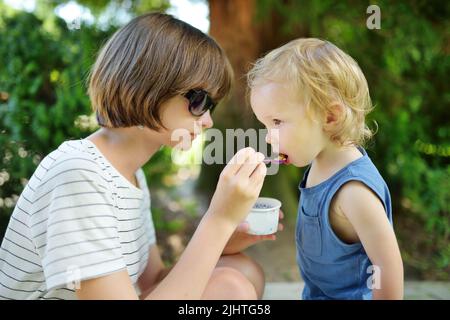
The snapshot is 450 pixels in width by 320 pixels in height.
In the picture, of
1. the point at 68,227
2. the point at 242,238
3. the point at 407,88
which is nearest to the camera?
the point at 68,227

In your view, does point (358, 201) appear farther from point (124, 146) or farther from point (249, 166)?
point (124, 146)

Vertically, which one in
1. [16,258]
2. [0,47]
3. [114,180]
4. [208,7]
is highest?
[208,7]

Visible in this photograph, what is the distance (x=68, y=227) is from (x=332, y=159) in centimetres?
96

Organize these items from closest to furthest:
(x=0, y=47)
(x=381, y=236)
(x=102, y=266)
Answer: (x=102, y=266) < (x=381, y=236) < (x=0, y=47)

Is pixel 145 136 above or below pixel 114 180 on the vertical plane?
above

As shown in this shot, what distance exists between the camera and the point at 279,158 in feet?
5.66

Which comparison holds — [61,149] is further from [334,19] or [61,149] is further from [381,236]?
[334,19]

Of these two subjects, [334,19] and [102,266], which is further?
[334,19]

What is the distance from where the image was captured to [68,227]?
1384 millimetres

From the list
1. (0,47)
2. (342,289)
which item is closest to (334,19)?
(0,47)

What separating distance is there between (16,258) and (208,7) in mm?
3104

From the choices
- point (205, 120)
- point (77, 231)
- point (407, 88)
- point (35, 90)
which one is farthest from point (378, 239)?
point (407, 88)

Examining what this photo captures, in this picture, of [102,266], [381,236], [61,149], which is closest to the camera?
[102,266]

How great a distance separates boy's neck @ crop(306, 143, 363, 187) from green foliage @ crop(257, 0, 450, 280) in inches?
86.4
